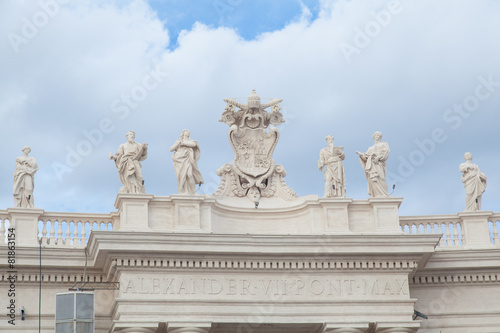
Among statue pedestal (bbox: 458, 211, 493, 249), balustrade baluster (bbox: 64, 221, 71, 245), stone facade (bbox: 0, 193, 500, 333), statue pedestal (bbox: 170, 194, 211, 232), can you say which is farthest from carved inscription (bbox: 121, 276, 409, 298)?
statue pedestal (bbox: 458, 211, 493, 249)

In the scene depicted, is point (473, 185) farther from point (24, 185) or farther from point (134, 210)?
point (24, 185)

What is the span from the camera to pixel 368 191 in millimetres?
30594

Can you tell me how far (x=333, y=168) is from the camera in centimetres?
3039

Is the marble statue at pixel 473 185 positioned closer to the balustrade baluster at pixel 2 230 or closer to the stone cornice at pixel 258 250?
the stone cornice at pixel 258 250

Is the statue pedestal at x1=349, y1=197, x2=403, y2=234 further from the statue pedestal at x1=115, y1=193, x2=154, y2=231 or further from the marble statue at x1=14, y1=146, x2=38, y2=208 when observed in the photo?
the marble statue at x1=14, y1=146, x2=38, y2=208

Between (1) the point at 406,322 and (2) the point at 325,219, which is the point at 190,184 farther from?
(1) the point at 406,322

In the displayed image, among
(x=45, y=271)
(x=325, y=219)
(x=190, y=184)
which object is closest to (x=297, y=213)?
(x=325, y=219)

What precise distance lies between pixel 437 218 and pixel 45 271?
10.5 meters

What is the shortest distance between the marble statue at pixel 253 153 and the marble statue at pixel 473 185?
4.70 metres

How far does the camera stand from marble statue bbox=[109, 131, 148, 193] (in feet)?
96.4

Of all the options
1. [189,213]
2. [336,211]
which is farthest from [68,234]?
[336,211]

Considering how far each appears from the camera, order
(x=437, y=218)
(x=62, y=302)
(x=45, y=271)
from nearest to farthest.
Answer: (x=62, y=302) < (x=45, y=271) < (x=437, y=218)

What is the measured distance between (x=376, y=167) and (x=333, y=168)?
1180mm

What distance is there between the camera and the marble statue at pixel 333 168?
3020cm
